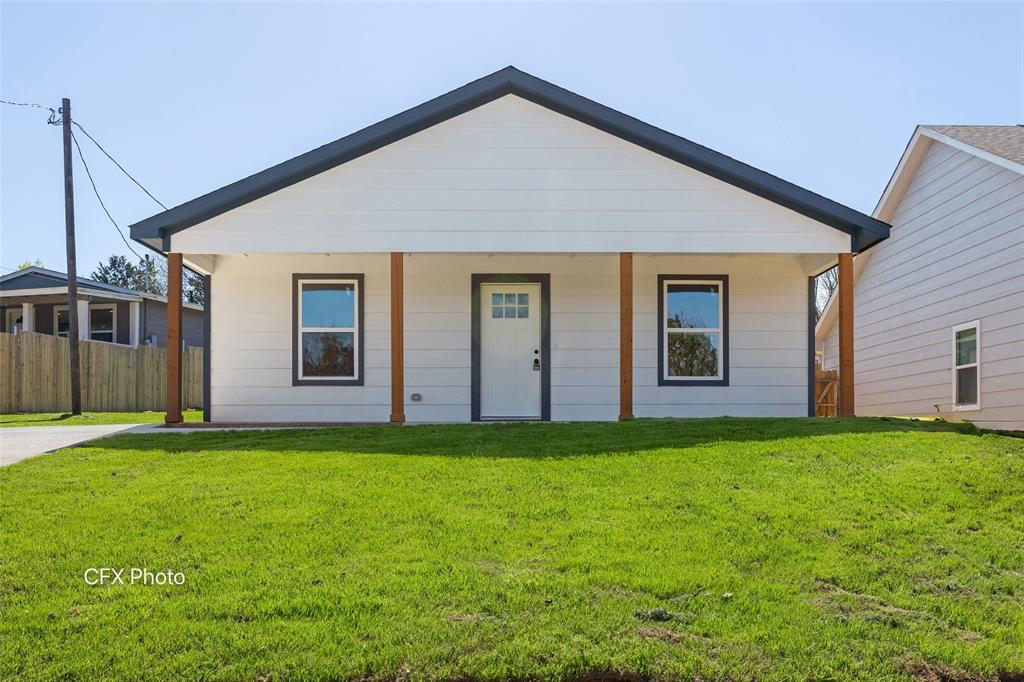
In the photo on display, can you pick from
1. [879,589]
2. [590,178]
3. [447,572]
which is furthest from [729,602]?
[590,178]

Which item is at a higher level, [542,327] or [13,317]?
[13,317]

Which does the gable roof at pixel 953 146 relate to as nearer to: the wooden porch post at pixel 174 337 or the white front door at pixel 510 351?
the white front door at pixel 510 351

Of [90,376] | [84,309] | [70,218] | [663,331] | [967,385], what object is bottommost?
[90,376]

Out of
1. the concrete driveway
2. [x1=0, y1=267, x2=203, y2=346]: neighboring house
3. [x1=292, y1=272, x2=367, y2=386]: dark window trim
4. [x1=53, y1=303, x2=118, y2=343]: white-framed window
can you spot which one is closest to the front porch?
[x1=292, y1=272, x2=367, y2=386]: dark window trim

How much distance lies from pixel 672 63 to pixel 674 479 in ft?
24.8

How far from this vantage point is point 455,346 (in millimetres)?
12641

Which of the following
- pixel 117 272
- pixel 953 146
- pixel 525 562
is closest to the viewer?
pixel 525 562

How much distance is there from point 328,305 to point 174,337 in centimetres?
259

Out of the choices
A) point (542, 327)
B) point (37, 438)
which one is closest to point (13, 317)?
point (37, 438)

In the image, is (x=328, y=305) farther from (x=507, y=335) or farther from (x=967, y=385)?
(x=967, y=385)

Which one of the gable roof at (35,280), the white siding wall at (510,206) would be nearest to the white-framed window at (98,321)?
the gable roof at (35,280)

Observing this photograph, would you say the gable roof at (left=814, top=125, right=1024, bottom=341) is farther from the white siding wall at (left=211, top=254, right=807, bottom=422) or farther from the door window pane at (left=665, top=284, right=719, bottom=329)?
the door window pane at (left=665, top=284, right=719, bottom=329)

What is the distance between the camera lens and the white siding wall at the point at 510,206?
1119 cm

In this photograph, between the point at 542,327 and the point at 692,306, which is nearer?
the point at 542,327
